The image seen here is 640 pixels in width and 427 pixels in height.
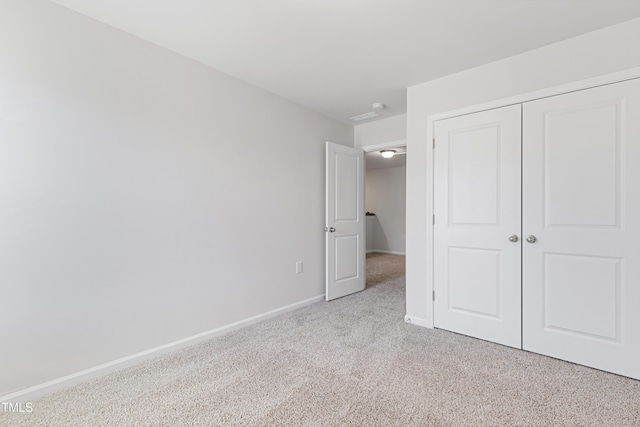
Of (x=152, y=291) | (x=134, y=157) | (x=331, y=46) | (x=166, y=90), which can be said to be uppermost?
(x=331, y=46)

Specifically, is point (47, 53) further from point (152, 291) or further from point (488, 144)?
point (488, 144)

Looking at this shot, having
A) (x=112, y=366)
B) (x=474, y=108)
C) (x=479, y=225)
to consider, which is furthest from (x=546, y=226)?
(x=112, y=366)

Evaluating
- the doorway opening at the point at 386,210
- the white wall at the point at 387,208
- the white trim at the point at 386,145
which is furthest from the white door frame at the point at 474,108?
the white wall at the point at 387,208

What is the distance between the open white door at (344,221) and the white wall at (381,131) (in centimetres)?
22

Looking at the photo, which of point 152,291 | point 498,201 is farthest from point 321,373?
point 498,201

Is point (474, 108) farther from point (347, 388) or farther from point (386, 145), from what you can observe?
point (347, 388)

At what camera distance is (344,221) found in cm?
385

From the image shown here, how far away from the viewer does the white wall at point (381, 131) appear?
12.3ft

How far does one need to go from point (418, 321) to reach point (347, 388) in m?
1.32

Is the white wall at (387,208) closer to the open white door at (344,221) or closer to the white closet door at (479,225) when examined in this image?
the open white door at (344,221)

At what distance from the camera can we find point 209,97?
2582 millimetres

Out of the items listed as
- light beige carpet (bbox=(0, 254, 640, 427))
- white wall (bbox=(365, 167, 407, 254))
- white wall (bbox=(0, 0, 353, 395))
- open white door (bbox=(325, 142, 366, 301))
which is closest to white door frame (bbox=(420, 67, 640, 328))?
light beige carpet (bbox=(0, 254, 640, 427))

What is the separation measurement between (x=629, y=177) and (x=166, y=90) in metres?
3.39

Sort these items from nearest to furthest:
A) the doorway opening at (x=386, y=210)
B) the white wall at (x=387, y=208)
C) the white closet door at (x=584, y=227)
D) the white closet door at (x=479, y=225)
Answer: the white closet door at (x=584, y=227) < the white closet door at (x=479, y=225) < the doorway opening at (x=386, y=210) < the white wall at (x=387, y=208)
